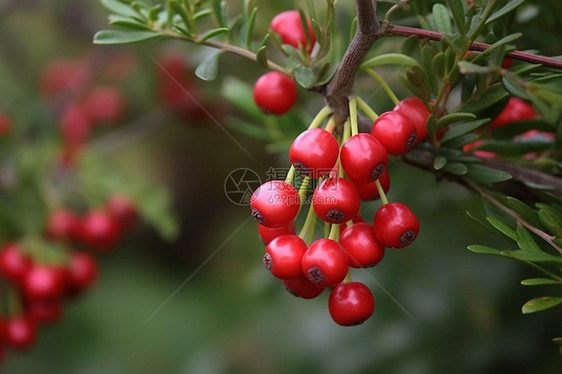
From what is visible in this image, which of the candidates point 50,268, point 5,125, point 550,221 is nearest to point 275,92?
point 550,221

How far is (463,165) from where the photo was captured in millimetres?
808

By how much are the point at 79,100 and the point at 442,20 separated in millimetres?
2052

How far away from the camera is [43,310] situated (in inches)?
70.3

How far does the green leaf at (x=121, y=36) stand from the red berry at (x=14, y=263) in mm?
1093

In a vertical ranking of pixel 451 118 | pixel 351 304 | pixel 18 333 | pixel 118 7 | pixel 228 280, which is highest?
pixel 118 7

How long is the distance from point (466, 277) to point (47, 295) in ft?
4.21

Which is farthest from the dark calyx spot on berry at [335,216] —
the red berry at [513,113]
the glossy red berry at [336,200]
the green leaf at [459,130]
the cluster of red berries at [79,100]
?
the cluster of red berries at [79,100]

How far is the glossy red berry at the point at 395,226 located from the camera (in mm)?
748

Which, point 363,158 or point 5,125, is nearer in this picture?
point 363,158

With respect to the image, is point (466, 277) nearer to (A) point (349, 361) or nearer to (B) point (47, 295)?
(A) point (349, 361)

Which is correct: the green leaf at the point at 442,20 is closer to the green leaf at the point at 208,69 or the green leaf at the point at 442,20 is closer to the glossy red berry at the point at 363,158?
the glossy red berry at the point at 363,158

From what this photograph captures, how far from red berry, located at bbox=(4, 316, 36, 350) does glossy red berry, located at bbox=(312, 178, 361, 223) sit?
4.57 feet

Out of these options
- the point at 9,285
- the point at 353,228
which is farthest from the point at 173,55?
the point at 353,228

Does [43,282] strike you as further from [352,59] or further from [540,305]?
[540,305]
